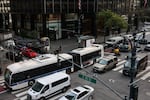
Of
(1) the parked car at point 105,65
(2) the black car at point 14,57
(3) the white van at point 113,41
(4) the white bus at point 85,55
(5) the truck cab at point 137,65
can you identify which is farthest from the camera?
(3) the white van at point 113,41

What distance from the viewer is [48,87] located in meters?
20.2

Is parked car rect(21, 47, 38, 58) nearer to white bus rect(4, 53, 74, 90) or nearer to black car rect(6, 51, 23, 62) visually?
black car rect(6, 51, 23, 62)

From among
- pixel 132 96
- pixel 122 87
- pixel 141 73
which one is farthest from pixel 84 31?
pixel 132 96

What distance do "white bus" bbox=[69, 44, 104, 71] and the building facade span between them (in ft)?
35.4

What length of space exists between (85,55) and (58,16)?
68.5ft

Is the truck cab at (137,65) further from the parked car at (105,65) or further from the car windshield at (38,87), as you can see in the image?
the car windshield at (38,87)

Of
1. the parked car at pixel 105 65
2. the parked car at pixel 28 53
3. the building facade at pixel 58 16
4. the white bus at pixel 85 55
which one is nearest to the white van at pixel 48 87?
the white bus at pixel 85 55

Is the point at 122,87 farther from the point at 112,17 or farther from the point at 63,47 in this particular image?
the point at 112,17

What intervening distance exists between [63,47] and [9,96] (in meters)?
20.4

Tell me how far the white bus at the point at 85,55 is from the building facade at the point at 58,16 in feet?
35.4

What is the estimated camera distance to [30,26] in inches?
1981

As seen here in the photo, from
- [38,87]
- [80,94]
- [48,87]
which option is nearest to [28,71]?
[38,87]

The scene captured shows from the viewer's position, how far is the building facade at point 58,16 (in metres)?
43.9

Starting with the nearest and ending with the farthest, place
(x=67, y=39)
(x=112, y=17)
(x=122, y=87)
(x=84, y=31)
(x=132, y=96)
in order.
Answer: (x=132, y=96) → (x=122, y=87) → (x=112, y=17) → (x=67, y=39) → (x=84, y=31)
